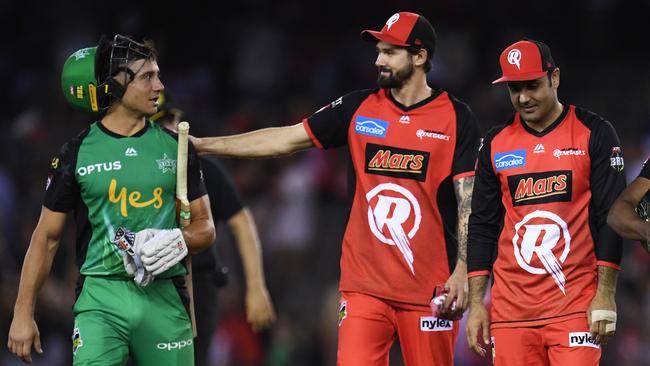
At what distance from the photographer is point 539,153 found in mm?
7895

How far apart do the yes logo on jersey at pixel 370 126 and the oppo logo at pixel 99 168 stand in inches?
64.5

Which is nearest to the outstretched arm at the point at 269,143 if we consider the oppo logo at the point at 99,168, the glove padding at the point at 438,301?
the oppo logo at the point at 99,168

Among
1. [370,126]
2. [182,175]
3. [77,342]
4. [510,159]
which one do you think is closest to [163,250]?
[182,175]

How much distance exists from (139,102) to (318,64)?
10.4 m

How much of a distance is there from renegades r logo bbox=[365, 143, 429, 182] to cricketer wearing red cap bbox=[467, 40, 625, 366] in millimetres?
439

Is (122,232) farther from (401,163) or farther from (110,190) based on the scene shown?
(401,163)

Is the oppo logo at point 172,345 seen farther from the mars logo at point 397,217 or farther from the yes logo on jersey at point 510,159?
the yes logo on jersey at point 510,159

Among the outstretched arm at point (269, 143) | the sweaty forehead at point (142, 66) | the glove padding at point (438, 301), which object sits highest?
the sweaty forehead at point (142, 66)

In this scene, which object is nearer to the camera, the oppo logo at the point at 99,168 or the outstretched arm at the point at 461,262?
the oppo logo at the point at 99,168

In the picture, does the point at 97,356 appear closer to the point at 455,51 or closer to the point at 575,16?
the point at 455,51

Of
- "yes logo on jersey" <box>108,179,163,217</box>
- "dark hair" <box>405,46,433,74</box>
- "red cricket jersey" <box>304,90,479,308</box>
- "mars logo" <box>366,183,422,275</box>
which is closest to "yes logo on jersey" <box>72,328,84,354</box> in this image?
"yes logo on jersey" <box>108,179,163,217</box>

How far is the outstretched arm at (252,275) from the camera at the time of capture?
944 centimetres

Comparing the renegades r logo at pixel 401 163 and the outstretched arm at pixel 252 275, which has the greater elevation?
the renegades r logo at pixel 401 163

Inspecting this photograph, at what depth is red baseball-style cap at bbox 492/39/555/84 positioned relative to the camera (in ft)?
25.7
